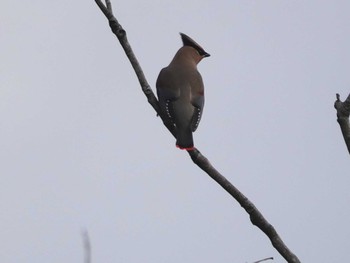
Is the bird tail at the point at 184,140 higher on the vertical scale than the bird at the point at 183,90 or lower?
lower

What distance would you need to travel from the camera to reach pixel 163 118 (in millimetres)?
4020

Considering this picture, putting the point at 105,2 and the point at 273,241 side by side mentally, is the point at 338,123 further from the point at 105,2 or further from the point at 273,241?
the point at 105,2

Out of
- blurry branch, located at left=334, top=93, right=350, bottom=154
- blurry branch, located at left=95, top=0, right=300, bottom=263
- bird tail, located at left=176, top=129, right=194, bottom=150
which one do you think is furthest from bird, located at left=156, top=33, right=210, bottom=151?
blurry branch, located at left=334, top=93, right=350, bottom=154

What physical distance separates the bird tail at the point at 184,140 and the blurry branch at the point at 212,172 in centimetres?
21

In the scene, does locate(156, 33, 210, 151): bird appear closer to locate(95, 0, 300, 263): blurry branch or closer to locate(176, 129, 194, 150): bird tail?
locate(176, 129, 194, 150): bird tail

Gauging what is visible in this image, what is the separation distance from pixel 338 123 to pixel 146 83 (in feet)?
3.37

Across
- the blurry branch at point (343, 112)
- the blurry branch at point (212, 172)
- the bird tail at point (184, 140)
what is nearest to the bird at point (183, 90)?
the bird tail at point (184, 140)

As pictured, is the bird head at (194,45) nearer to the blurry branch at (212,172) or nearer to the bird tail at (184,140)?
the bird tail at (184,140)

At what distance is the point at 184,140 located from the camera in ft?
12.4

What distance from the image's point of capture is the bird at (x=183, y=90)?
440cm

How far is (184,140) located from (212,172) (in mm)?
1000

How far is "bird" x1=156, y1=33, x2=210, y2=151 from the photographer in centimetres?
440

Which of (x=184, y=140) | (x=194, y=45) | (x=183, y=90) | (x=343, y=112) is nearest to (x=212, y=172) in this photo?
(x=343, y=112)

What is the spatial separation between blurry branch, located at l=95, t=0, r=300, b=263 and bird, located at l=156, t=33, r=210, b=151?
760 mm
